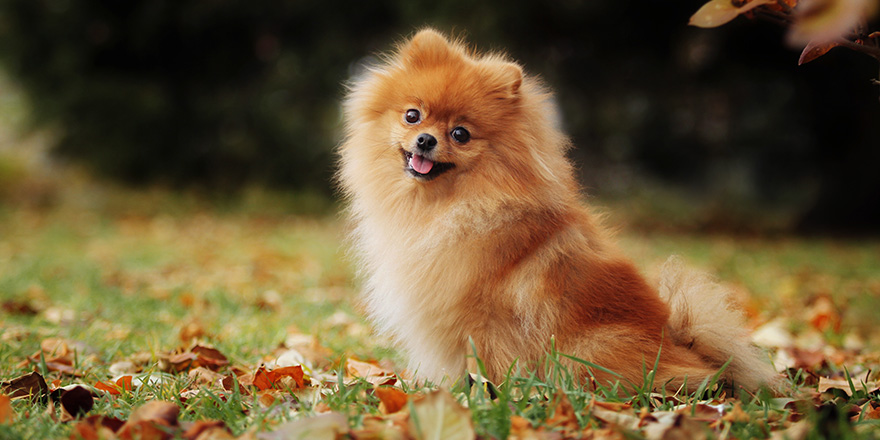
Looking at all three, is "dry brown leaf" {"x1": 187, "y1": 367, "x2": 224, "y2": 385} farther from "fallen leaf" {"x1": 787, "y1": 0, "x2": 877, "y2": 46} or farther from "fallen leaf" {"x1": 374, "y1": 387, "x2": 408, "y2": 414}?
"fallen leaf" {"x1": 787, "y1": 0, "x2": 877, "y2": 46}

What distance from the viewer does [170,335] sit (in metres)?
3.39

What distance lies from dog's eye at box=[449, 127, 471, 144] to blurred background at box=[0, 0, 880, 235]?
7.69 meters

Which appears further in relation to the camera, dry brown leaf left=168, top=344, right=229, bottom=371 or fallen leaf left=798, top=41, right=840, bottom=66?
dry brown leaf left=168, top=344, right=229, bottom=371

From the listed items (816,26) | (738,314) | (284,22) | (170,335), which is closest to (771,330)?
(738,314)

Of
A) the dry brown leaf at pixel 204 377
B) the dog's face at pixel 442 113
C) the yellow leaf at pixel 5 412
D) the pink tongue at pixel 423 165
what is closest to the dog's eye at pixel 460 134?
the dog's face at pixel 442 113

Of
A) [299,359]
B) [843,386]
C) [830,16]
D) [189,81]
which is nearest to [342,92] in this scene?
[189,81]

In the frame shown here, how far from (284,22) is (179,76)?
7.76 ft

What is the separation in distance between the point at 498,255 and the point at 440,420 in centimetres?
73

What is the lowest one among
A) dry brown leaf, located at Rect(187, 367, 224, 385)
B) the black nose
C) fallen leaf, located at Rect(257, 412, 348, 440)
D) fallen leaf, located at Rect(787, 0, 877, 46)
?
dry brown leaf, located at Rect(187, 367, 224, 385)

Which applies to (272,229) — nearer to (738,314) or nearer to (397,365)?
(397,365)

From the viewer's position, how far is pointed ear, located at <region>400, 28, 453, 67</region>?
101 inches

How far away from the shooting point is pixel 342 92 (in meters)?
11.9

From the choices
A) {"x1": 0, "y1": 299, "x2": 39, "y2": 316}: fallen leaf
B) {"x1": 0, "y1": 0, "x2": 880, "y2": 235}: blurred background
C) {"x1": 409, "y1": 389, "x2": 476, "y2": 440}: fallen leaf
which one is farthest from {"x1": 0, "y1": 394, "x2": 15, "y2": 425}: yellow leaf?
{"x1": 0, "y1": 0, "x2": 880, "y2": 235}: blurred background

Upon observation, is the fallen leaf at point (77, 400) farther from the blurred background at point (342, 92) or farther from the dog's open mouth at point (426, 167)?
the blurred background at point (342, 92)
